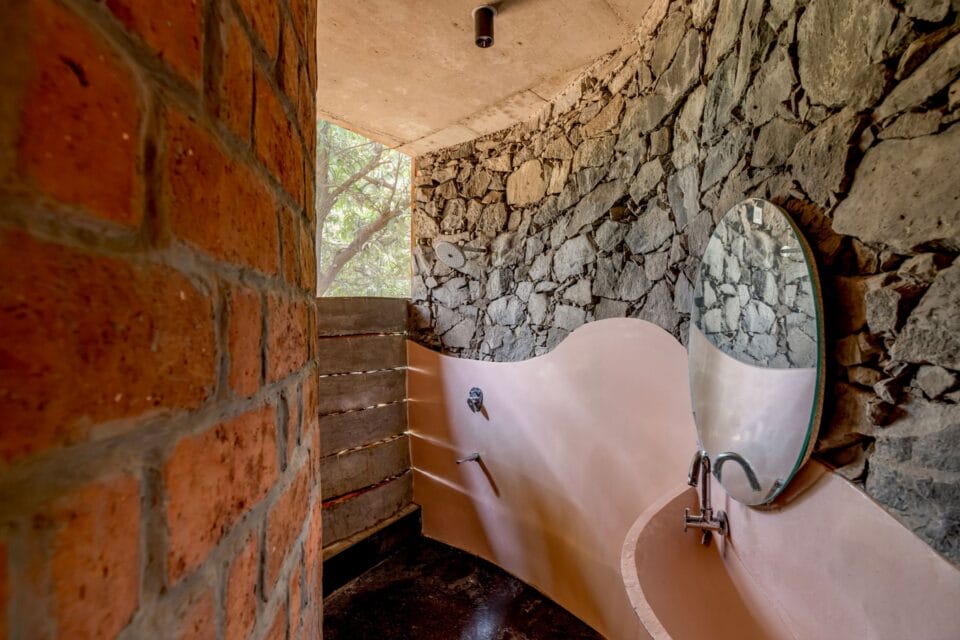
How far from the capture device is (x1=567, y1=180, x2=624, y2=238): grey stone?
1939mm

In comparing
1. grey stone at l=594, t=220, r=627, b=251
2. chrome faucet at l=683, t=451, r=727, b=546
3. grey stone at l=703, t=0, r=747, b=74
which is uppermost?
grey stone at l=703, t=0, r=747, b=74

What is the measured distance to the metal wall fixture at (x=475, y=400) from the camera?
269 centimetres

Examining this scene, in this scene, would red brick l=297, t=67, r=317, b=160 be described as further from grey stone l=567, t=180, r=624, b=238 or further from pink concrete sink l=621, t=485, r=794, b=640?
grey stone l=567, t=180, r=624, b=238

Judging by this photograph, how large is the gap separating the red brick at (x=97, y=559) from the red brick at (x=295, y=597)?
329 millimetres

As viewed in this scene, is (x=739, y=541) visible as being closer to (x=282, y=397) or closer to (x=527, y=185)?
(x=282, y=397)

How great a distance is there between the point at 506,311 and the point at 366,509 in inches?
63.0

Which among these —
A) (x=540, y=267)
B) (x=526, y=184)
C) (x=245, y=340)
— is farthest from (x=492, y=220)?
(x=245, y=340)

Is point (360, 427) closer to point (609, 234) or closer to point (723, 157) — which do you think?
point (609, 234)

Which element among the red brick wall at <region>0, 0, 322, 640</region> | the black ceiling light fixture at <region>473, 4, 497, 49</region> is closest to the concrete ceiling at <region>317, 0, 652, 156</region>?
the black ceiling light fixture at <region>473, 4, 497, 49</region>

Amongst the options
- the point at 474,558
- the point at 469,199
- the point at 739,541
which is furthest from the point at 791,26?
the point at 474,558

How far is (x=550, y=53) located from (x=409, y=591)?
9.69 ft

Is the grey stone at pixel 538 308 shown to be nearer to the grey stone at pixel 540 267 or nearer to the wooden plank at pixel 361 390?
the grey stone at pixel 540 267

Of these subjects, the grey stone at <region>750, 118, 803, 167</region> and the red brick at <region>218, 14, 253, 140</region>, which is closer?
the red brick at <region>218, 14, 253, 140</region>

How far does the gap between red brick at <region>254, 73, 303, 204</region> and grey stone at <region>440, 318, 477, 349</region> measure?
221cm
